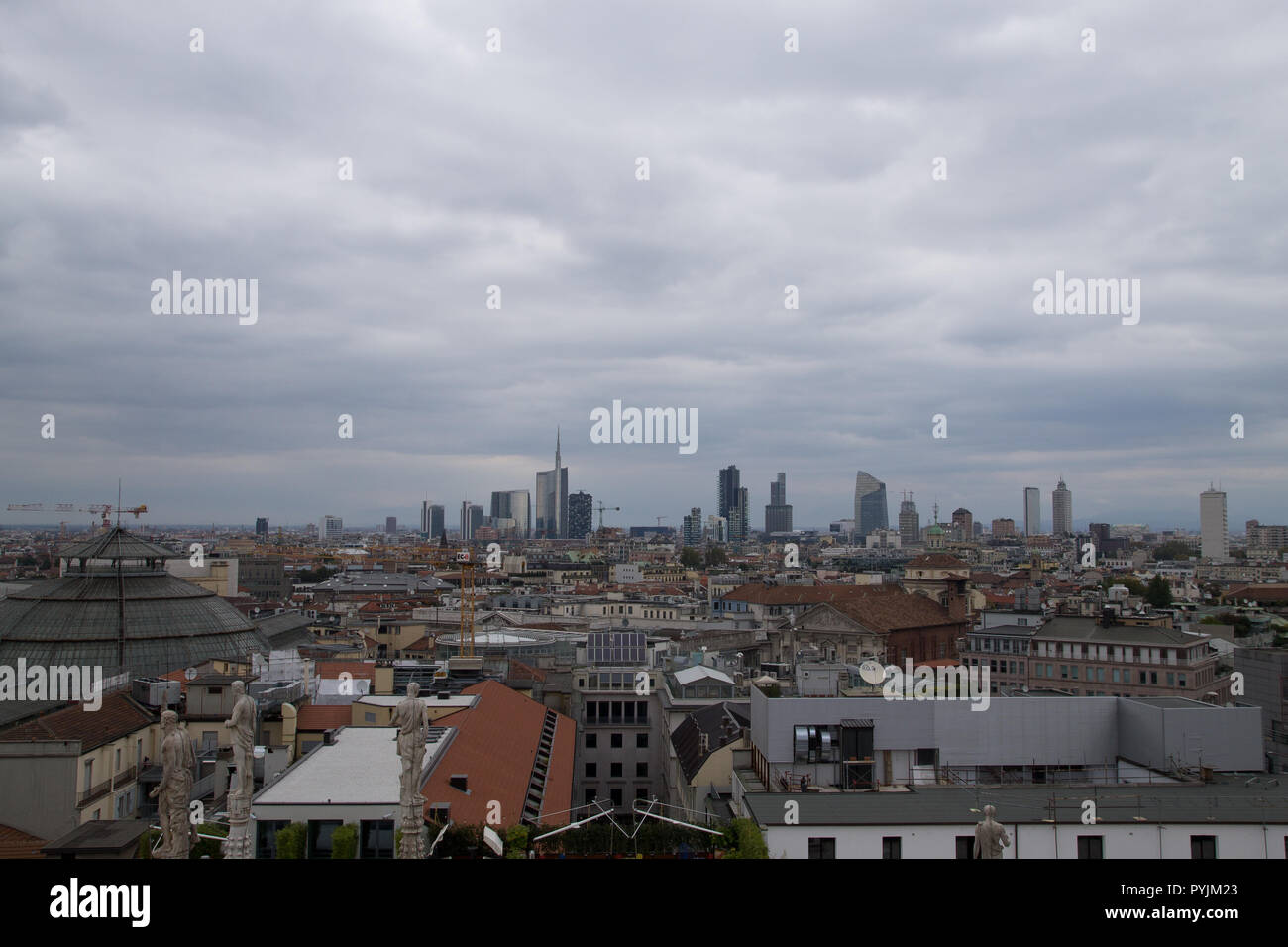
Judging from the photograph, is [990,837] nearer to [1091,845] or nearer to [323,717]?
[1091,845]

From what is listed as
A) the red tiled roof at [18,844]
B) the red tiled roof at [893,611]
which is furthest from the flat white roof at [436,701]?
the red tiled roof at [893,611]

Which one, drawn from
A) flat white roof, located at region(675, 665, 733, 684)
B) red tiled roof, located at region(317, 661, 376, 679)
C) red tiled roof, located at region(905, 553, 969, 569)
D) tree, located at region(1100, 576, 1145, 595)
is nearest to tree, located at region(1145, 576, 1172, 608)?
tree, located at region(1100, 576, 1145, 595)

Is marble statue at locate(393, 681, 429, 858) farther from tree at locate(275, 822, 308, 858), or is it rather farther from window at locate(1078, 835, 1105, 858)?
window at locate(1078, 835, 1105, 858)

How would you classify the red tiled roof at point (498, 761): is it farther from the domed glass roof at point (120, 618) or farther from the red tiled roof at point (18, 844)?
the domed glass roof at point (120, 618)

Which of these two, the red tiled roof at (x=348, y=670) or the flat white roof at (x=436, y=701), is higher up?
the flat white roof at (x=436, y=701)
